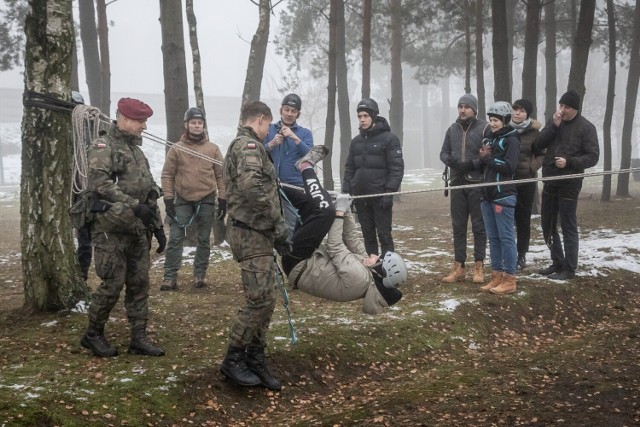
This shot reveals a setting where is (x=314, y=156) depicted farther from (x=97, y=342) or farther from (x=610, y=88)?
(x=610, y=88)

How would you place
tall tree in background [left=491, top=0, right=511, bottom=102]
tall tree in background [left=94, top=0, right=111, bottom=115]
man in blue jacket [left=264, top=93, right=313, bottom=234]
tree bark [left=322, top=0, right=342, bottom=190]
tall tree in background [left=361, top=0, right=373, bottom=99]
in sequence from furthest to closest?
tall tree in background [left=361, top=0, right=373, bottom=99] < tall tree in background [left=94, top=0, right=111, bottom=115] < tree bark [left=322, top=0, right=342, bottom=190] < tall tree in background [left=491, top=0, right=511, bottom=102] < man in blue jacket [left=264, top=93, right=313, bottom=234]

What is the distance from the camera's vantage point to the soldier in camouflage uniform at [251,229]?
202 inches

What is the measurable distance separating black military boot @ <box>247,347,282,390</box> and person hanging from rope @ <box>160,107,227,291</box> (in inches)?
128

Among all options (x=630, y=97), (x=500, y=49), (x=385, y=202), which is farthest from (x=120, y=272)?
(x=630, y=97)

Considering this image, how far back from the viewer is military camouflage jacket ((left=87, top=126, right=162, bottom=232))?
17.6 ft

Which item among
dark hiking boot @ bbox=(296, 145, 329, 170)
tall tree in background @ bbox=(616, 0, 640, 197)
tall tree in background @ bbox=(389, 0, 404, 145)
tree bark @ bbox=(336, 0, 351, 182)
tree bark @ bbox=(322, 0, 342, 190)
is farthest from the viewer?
tall tree in background @ bbox=(389, 0, 404, 145)

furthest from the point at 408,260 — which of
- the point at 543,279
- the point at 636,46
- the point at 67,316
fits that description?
the point at 636,46

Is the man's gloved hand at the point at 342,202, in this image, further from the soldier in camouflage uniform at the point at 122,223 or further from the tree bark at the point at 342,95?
the tree bark at the point at 342,95

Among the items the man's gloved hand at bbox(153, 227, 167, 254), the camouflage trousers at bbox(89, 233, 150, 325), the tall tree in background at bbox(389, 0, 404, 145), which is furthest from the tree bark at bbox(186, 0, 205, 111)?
the tall tree in background at bbox(389, 0, 404, 145)

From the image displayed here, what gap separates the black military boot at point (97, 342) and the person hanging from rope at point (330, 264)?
5.56ft

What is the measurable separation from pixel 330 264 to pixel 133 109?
2.19 meters

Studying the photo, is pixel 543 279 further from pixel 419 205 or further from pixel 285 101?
pixel 419 205

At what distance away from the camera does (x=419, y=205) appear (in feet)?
73.4

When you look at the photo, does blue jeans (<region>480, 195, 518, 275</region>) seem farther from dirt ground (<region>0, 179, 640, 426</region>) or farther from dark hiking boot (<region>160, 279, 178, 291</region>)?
dark hiking boot (<region>160, 279, 178, 291</region>)
